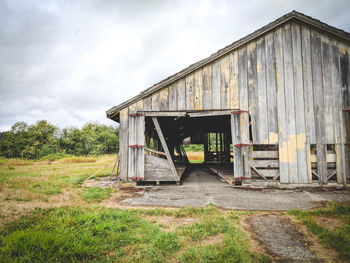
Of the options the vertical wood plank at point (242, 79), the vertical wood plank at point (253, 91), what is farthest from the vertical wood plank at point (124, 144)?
the vertical wood plank at point (253, 91)

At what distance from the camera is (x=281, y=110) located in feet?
21.7

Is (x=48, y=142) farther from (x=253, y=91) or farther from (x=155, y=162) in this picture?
(x=253, y=91)

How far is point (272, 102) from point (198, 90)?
2733 mm

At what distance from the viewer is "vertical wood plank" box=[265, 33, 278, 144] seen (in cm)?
659

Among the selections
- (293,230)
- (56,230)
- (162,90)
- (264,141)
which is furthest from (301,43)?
(56,230)

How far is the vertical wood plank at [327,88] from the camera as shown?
6.37 m

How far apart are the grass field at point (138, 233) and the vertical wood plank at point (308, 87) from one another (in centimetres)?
285

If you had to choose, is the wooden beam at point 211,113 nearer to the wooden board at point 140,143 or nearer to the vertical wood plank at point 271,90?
the vertical wood plank at point 271,90

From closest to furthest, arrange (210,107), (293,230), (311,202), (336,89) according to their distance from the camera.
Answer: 1. (293,230)
2. (311,202)
3. (336,89)
4. (210,107)

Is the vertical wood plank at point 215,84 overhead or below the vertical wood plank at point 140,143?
overhead

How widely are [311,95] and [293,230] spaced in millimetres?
5298

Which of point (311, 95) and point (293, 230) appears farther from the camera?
point (311, 95)

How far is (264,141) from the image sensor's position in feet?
21.7

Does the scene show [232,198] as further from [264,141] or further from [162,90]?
[162,90]
